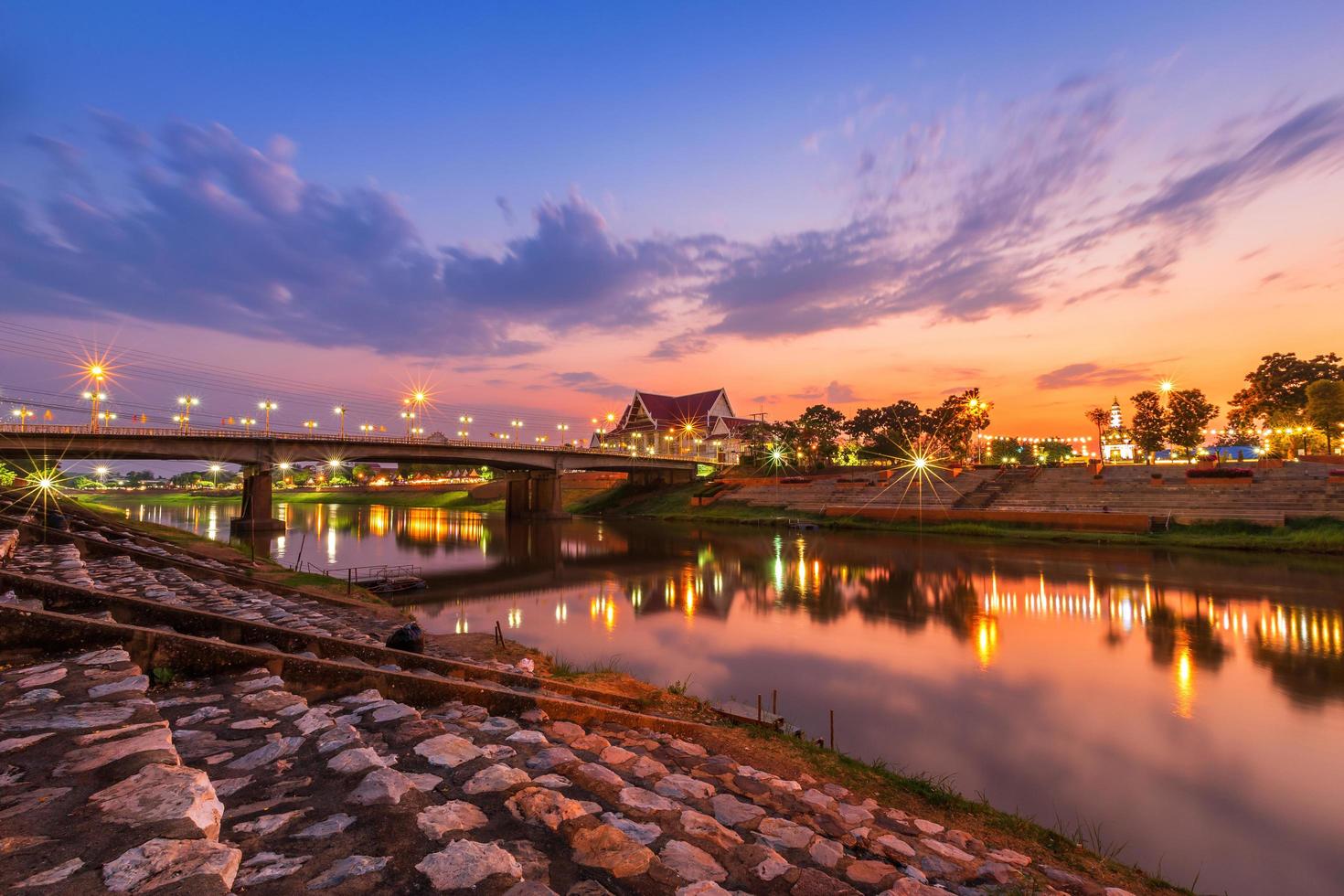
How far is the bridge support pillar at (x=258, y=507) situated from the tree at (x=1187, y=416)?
112 m

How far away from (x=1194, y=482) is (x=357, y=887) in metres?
60.6

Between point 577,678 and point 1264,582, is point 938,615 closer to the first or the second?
point 577,678

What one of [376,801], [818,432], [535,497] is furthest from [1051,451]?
[376,801]

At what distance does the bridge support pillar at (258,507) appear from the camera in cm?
5231

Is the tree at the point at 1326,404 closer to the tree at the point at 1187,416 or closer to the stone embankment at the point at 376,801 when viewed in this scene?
the tree at the point at 1187,416

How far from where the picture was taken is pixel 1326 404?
62.2 meters

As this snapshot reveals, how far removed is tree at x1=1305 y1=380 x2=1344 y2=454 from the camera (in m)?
61.7

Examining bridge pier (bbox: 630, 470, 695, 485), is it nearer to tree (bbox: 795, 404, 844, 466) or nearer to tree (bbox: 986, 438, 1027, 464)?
tree (bbox: 795, 404, 844, 466)

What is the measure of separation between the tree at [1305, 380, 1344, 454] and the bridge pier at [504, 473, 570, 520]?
3343 inches

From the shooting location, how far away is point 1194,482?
4628 cm

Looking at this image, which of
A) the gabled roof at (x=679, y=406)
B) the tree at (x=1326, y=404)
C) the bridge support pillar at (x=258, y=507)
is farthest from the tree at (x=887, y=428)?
the bridge support pillar at (x=258, y=507)

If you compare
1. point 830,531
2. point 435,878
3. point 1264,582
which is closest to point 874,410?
point 830,531

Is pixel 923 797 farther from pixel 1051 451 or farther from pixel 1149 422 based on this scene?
pixel 1051 451

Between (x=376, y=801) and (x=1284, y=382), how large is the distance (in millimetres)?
110581
